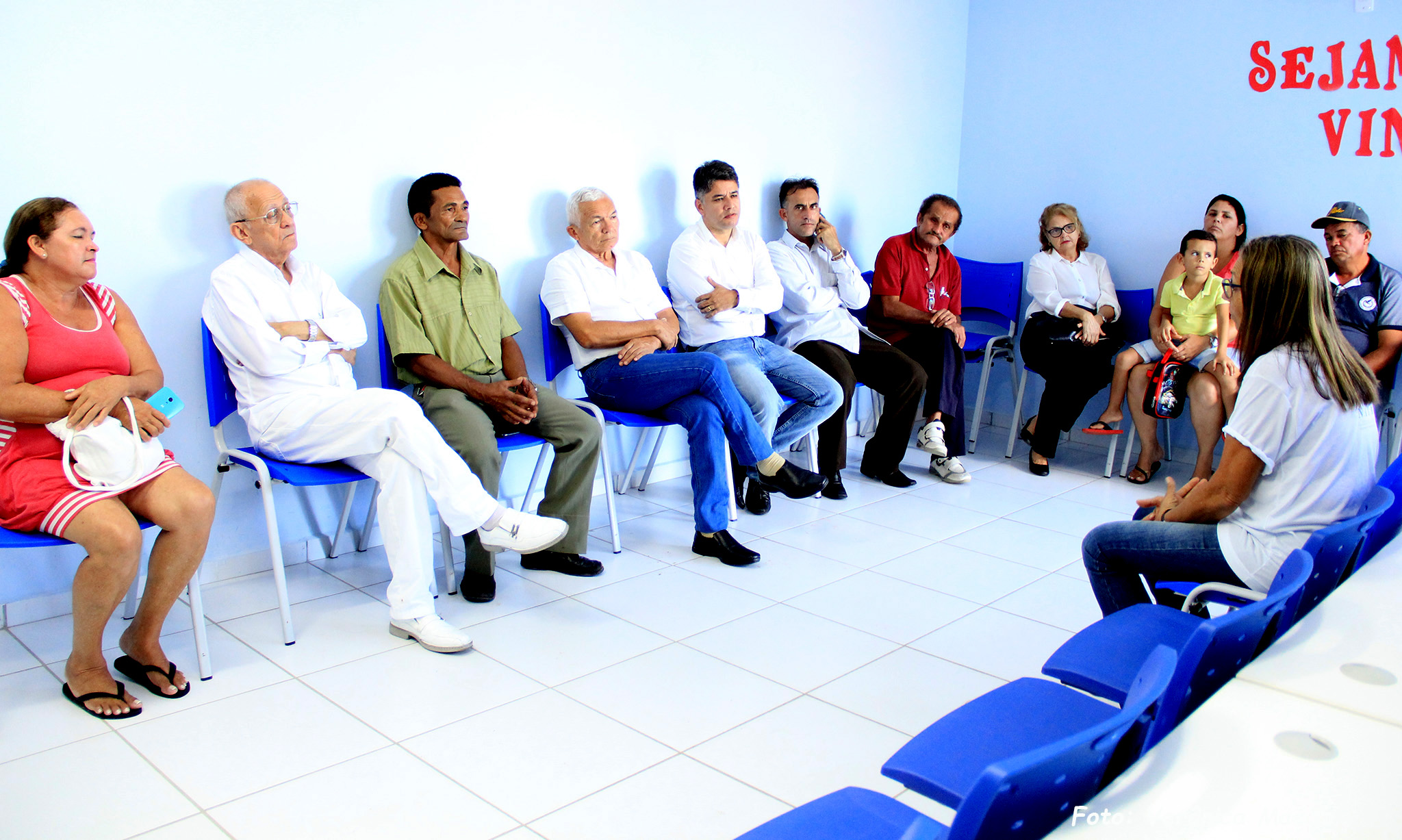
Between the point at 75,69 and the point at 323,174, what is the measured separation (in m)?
0.69

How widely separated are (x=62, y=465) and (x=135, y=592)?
2.07ft

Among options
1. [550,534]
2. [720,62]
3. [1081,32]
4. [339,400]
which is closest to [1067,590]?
[550,534]


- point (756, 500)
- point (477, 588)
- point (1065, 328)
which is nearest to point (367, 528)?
point (477, 588)

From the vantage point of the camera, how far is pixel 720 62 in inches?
165

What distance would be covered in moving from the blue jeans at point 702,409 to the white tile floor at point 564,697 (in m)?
0.22

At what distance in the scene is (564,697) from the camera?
91.6 inches

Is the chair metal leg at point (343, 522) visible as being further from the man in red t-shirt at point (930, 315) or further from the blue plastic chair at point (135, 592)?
the man in red t-shirt at point (930, 315)

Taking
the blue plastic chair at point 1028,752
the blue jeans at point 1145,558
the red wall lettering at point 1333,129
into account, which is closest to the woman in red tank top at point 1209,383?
the red wall lettering at point 1333,129

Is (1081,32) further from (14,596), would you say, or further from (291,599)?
(14,596)

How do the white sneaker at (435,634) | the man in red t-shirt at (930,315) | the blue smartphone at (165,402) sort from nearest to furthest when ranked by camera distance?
the blue smartphone at (165,402), the white sneaker at (435,634), the man in red t-shirt at (930,315)

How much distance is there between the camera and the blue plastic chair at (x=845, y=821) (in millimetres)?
1130

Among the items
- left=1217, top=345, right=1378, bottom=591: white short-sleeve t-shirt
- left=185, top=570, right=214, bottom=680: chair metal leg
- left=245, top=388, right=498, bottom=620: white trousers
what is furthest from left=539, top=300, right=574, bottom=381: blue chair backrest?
left=1217, top=345, right=1378, bottom=591: white short-sleeve t-shirt

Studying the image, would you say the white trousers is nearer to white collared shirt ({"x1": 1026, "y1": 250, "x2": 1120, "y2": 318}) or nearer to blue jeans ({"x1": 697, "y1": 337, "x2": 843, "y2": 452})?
blue jeans ({"x1": 697, "y1": 337, "x2": 843, "y2": 452})

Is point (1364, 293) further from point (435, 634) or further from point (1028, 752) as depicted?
point (1028, 752)
